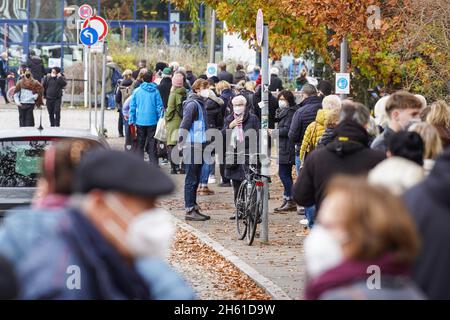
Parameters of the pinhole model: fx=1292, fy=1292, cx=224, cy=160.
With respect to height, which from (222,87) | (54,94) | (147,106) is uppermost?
(222,87)

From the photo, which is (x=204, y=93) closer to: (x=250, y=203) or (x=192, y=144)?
(x=192, y=144)

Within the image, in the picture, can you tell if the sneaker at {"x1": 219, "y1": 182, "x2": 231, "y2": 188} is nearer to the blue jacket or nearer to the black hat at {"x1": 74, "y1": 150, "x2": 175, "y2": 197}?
the blue jacket

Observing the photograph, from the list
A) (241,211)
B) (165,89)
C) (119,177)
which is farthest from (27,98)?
(119,177)

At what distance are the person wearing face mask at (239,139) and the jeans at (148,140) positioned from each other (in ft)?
18.9

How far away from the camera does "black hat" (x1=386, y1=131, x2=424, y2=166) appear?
24.4 ft

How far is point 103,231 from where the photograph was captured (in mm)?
4312

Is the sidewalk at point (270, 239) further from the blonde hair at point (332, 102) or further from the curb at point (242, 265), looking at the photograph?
the blonde hair at point (332, 102)

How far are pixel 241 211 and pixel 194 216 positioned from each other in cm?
202

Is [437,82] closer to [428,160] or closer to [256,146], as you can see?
[256,146]
